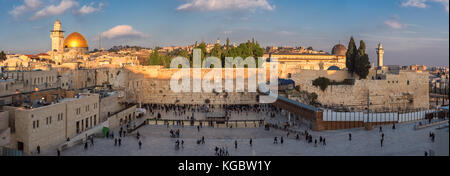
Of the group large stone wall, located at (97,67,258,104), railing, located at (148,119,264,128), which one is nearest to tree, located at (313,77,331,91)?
large stone wall, located at (97,67,258,104)

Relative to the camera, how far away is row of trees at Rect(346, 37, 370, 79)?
114 ft

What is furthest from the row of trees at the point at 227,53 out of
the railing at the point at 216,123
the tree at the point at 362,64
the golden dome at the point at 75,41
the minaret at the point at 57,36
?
the minaret at the point at 57,36

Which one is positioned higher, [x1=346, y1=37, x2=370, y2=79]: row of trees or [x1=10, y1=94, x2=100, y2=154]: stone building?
[x1=346, y1=37, x2=370, y2=79]: row of trees

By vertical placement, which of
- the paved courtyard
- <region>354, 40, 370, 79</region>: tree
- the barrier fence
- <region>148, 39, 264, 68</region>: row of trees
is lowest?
the paved courtyard

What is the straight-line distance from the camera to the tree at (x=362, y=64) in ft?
114

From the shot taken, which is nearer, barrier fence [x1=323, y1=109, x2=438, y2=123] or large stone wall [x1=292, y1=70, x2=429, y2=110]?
barrier fence [x1=323, y1=109, x2=438, y2=123]

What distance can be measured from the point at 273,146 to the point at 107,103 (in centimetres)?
1291

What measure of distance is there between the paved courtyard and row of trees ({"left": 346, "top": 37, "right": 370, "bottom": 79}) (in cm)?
1459

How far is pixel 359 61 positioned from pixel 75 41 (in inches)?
1480

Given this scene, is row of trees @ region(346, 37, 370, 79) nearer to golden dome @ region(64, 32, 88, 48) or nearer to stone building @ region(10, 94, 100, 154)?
stone building @ region(10, 94, 100, 154)

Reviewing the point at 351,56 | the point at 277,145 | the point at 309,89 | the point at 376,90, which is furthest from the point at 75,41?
the point at 277,145

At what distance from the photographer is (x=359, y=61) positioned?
114 ft
